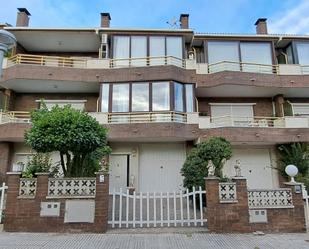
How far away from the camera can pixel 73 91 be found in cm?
1720

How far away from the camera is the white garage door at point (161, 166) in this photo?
52.3 feet

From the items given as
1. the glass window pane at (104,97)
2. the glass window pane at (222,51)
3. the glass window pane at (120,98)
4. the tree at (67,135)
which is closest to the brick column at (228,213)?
the tree at (67,135)

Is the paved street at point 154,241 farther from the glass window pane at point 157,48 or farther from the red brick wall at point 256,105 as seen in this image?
the glass window pane at point 157,48

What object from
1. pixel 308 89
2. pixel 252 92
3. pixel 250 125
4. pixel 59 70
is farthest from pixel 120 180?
pixel 308 89

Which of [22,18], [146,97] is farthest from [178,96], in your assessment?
[22,18]

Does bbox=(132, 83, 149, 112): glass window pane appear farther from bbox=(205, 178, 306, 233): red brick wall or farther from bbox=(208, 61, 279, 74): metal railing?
bbox=(205, 178, 306, 233): red brick wall

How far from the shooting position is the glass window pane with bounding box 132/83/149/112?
49.7 feet

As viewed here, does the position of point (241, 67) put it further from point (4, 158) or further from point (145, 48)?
point (4, 158)

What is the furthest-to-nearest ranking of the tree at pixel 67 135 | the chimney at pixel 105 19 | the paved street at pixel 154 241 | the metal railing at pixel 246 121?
the chimney at pixel 105 19
the metal railing at pixel 246 121
the tree at pixel 67 135
the paved street at pixel 154 241

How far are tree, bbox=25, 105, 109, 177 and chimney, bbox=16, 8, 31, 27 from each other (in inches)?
466

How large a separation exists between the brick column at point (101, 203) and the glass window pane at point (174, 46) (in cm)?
1100

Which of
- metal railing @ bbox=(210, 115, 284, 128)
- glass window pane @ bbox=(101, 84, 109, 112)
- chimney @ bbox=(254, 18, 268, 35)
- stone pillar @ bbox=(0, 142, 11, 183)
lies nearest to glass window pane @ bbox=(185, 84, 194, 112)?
metal railing @ bbox=(210, 115, 284, 128)

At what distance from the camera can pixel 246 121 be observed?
54.6 feet

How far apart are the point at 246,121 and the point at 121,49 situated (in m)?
9.51
